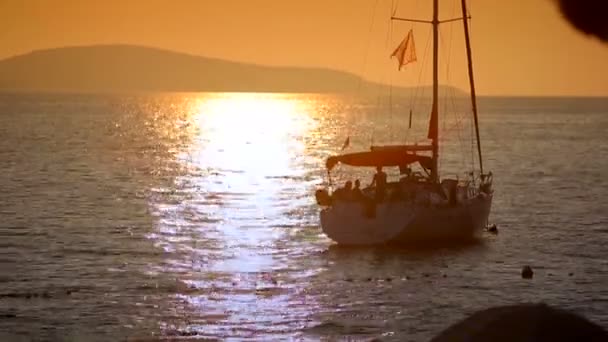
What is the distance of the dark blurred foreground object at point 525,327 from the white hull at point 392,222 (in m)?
32.9

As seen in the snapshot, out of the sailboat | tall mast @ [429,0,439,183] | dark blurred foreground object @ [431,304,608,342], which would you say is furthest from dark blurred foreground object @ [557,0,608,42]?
tall mast @ [429,0,439,183]

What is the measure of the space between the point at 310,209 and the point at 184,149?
2980 inches

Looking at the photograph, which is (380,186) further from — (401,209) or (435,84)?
(435,84)

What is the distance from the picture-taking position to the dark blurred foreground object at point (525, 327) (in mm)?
8695

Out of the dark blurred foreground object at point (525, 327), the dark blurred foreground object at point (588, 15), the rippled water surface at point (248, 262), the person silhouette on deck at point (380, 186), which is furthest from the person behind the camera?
the person silhouette on deck at point (380, 186)

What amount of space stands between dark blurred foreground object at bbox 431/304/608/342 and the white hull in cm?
3293

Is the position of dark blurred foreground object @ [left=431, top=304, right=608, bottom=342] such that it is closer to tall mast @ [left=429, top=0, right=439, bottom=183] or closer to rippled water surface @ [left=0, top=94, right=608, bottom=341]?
rippled water surface @ [left=0, top=94, right=608, bottom=341]

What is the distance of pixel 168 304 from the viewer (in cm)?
3188

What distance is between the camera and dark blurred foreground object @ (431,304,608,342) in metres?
8.70

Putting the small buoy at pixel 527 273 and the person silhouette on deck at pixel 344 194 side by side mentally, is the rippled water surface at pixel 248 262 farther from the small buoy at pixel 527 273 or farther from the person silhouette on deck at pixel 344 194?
the person silhouette on deck at pixel 344 194

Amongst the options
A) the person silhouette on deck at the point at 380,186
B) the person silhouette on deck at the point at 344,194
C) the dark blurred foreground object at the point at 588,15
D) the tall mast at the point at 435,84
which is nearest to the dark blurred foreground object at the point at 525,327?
the dark blurred foreground object at the point at 588,15

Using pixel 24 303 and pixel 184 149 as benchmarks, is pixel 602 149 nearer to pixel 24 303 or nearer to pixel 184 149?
pixel 184 149

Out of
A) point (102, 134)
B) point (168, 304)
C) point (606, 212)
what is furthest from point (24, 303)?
point (102, 134)

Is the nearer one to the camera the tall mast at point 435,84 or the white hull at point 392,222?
the white hull at point 392,222
